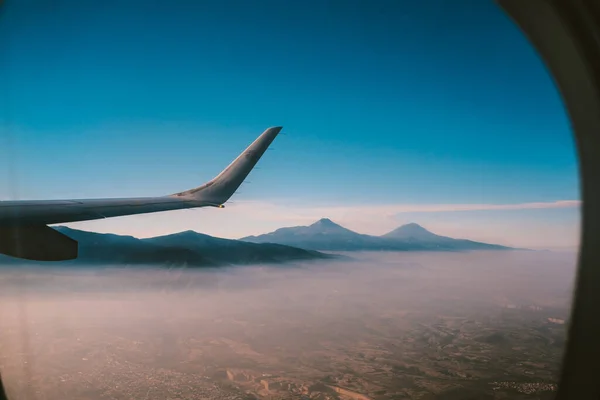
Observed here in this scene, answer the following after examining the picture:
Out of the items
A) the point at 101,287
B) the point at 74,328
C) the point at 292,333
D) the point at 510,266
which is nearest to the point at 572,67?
the point at 292,333

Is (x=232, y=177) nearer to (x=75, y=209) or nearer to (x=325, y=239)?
(x=75, y=209)

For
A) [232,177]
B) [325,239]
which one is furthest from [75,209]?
[325,239]

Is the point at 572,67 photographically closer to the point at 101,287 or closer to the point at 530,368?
the point at 530,368

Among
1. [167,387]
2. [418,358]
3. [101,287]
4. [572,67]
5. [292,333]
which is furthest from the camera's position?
[101,287]

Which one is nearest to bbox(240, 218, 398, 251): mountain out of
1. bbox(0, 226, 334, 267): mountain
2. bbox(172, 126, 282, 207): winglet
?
bbox(0, 226, 334, 267): mountain

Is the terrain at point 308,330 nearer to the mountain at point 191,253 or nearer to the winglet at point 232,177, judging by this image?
the mountain at point 191,253

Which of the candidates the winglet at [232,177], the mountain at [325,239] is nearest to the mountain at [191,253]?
the mountain at [325,239]
